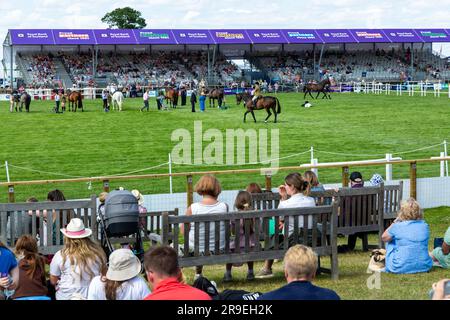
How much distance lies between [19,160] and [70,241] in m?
18.4

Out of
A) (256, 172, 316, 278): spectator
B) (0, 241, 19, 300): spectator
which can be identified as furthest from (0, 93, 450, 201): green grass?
(0, 241, 19, 300): spectator

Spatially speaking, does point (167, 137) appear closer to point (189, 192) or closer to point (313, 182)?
point (189, 192)

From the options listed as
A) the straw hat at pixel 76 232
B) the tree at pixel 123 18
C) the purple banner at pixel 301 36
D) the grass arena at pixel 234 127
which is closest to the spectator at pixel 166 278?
the straw hat at pixel 76 232

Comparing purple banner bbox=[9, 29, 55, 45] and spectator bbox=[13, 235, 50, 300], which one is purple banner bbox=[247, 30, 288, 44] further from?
spectator bbox=[13, 235, 50, 300]

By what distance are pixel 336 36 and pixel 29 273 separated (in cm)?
7493

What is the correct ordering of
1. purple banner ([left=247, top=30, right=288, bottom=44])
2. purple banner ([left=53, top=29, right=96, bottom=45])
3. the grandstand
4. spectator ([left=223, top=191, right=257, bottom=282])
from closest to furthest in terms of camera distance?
spectator ([left=223, top=191, right=257, bottom=282]) → purple banner ([left=53, top=29, right=96, bottom=45]) → the grandstand → purple banner ([left=247, top=30, right=288, bottom=44])

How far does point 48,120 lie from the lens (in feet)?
126

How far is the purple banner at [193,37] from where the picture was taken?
7416 centimetres

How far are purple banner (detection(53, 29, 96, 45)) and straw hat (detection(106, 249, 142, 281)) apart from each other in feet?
219

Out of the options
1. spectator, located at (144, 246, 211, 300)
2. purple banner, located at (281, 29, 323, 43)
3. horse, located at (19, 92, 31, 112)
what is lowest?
spectator, located at (144, 246, 211, 300)

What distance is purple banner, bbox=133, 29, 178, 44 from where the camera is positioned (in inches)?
2916

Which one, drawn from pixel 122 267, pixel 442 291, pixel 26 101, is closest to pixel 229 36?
pixel 26 101

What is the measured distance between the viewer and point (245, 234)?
905 centimetres
